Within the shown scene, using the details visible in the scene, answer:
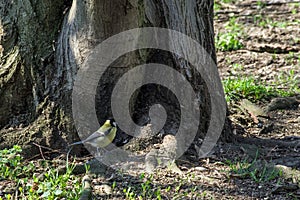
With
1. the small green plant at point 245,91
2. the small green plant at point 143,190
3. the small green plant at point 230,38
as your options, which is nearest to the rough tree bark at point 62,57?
the small green plant at point 143,190

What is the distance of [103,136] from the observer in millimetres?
4582

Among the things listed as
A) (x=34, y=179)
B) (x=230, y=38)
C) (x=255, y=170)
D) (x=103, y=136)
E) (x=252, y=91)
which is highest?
(x=230, y=38)

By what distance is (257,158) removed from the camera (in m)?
5.00

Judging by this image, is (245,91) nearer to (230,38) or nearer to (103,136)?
(230,38)

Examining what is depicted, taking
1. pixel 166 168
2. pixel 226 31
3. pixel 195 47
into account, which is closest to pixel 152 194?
pixel 166 168

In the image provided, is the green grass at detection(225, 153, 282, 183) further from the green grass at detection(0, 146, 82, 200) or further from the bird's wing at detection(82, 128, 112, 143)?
the green grass at detection(0, 146, 82, 200)

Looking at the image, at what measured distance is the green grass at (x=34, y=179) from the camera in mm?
4137

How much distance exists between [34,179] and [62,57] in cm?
122

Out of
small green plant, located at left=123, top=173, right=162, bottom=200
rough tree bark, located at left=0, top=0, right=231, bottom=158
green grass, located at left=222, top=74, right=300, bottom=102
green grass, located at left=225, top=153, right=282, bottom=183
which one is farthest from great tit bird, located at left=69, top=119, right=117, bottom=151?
green grass, located at left=222, top=74, right=300, bottom=102

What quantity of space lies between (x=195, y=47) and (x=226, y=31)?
15.6ft

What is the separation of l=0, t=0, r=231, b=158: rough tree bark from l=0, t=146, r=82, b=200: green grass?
30 centimetres

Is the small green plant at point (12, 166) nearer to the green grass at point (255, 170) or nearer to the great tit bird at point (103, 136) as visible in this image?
the great tit bird at point (103, 136)

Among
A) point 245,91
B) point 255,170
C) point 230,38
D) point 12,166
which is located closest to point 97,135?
point 12,166

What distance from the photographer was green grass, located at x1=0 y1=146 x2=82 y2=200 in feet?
13.6
